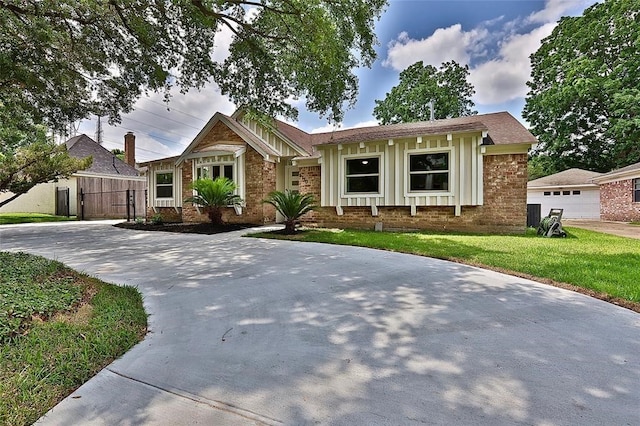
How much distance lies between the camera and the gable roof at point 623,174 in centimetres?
1555

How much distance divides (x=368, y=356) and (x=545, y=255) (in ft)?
18.2

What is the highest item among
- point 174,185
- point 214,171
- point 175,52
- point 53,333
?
point 175,52

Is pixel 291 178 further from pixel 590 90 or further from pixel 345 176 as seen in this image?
pixel 590 90

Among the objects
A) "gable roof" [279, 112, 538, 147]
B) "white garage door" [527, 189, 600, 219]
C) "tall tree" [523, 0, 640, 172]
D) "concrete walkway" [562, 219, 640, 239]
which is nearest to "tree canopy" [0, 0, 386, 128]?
"gable roof" [279, 112, 538, 147]

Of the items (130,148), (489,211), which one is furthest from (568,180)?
(130,148)

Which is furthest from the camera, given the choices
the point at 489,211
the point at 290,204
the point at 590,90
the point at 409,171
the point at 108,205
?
the point at 590,90

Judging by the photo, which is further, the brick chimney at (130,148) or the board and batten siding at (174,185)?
the brick chimney at (130,148)

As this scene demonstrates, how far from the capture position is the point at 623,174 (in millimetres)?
16312

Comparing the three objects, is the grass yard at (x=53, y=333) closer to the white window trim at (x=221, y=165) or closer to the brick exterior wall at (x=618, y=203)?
the white window trim at (x=221, y=165)

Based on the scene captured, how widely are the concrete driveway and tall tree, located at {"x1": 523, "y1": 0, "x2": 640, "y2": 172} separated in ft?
83.0

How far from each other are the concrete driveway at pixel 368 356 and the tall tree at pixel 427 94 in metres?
27.3

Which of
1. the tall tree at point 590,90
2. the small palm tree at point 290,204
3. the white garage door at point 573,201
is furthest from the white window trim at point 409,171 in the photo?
the tall tree at point 590,90

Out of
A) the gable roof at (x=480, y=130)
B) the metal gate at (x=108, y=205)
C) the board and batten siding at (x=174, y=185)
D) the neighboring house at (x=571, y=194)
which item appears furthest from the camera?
the neighboring house at (x=571, y=194)

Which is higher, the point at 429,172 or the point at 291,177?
the point at 291,177
